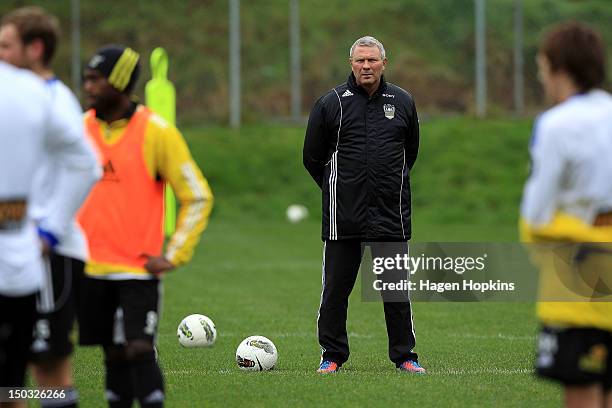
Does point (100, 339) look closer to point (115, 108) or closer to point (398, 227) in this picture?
point (115, 108)

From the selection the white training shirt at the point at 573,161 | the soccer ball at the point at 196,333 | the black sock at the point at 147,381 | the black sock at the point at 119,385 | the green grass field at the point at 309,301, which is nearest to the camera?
the white training shirt at the point at 573,161

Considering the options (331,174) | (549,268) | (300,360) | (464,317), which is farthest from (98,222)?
(464,317)

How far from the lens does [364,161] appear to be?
9.23 m

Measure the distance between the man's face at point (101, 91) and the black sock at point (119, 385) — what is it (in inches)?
53.9

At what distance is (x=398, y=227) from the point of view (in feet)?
30.3

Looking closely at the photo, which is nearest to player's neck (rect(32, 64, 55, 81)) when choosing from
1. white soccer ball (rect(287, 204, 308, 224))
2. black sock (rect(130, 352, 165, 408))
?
black sock (rect(130, 352, 165, 408))

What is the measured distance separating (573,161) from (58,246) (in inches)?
101

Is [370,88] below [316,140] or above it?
above

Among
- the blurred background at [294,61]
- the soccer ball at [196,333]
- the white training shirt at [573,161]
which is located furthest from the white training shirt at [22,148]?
the blurred background at [294,61]

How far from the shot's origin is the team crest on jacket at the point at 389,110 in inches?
365

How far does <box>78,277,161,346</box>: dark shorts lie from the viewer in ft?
20.9

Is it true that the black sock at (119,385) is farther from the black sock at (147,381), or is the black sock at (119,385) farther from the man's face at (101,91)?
the man's face at (101,91)

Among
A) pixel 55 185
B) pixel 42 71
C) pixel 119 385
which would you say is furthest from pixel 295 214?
pixel 42 71

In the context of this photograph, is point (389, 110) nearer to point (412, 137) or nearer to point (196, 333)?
point (412, 137)
